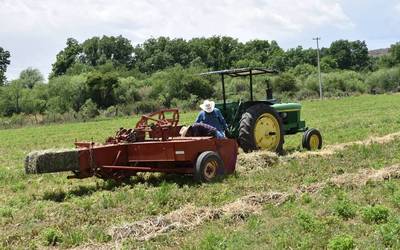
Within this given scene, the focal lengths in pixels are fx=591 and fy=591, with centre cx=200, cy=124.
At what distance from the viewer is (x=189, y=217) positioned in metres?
7.64

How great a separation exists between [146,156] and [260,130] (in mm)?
3629

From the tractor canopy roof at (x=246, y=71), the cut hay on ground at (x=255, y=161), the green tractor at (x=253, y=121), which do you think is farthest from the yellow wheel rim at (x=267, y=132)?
the tractor canopy roof at (x=246, y=71)

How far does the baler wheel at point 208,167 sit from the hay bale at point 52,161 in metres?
2.11

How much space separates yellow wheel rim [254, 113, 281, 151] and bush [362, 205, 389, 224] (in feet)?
20.0

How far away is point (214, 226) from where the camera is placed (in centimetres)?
727

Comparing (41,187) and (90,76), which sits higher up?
(90,76)

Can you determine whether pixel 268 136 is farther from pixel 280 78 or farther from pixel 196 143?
pixel 280 78

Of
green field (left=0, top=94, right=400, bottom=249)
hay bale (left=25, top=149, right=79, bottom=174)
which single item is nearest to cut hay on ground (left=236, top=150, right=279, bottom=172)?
green field (left=0, top=94, right=400, bottom=249)

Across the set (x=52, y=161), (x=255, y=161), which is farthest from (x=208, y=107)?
(x=52, y=161)

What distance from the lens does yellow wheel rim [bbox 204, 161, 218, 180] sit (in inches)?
414

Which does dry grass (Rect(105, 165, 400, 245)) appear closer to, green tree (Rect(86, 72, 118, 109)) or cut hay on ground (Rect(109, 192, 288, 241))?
cut hay on ground (Rect(109, 192, 288, 241))

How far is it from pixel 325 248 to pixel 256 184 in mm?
3733

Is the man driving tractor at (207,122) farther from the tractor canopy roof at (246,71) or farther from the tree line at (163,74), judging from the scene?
the tree line at (163,74)

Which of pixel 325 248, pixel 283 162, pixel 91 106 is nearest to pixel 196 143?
pixel 283 162
